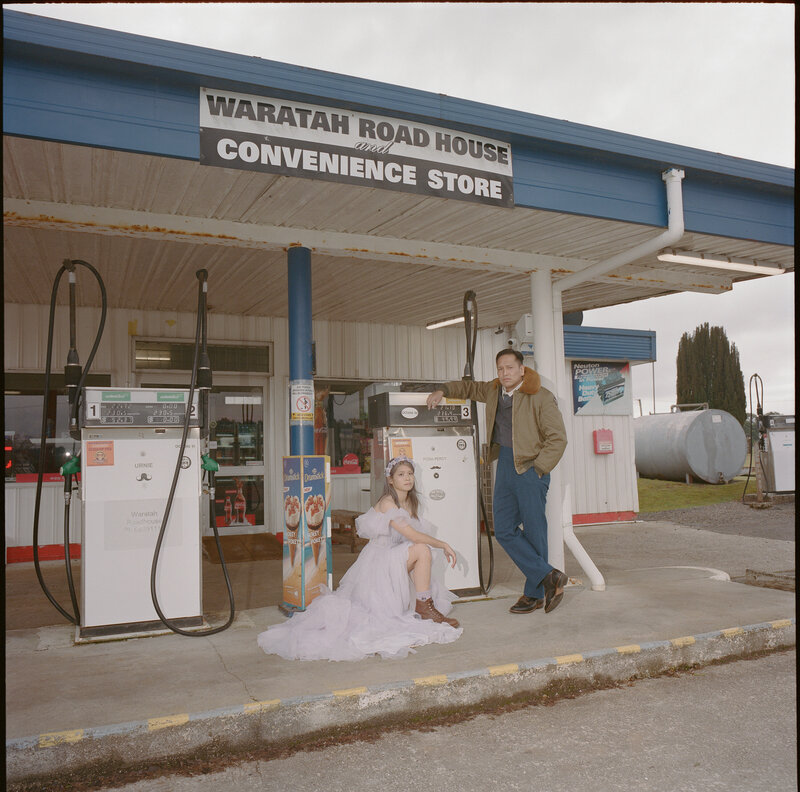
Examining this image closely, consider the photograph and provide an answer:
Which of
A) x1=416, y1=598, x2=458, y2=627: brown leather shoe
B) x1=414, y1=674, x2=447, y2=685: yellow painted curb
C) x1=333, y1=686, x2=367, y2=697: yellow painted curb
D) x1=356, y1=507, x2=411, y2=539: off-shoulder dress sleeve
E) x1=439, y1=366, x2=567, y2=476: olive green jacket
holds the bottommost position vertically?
x1=414, y1=674, x2=447, y2=685: yellow painted curb

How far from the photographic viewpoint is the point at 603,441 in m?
12.2

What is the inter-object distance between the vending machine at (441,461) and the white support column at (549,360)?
30.5 inches

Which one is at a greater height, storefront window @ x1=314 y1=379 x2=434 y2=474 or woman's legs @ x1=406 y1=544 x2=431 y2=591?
storefront window @ x1=314 y1=379 x2=434 y2=474

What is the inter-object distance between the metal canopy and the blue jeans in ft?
6.59

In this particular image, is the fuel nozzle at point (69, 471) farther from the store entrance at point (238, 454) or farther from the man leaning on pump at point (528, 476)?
the store entrance at point (238, 454)

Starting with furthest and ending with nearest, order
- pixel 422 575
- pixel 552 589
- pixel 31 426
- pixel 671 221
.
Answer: pixel 31 426
pixel 671 221
pixel 552 589
pixel 422 575

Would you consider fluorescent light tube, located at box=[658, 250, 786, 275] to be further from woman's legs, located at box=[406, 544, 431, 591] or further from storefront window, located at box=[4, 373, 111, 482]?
storefront window, located at box=[4, 373, 111, 482]

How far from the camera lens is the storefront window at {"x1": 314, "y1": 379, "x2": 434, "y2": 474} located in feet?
34.3

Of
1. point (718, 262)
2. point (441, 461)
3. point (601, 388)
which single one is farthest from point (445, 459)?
point (601, 388)

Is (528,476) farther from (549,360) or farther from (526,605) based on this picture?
(549,360)

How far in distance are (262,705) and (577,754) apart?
1.61 metres

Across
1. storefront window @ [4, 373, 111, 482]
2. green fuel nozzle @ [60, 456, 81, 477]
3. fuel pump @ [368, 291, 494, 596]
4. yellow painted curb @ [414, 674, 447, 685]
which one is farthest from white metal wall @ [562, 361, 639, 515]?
green fuel nozzle @ [60, 456, 81, 477]

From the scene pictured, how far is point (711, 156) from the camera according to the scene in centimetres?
647

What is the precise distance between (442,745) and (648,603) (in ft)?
9.75
